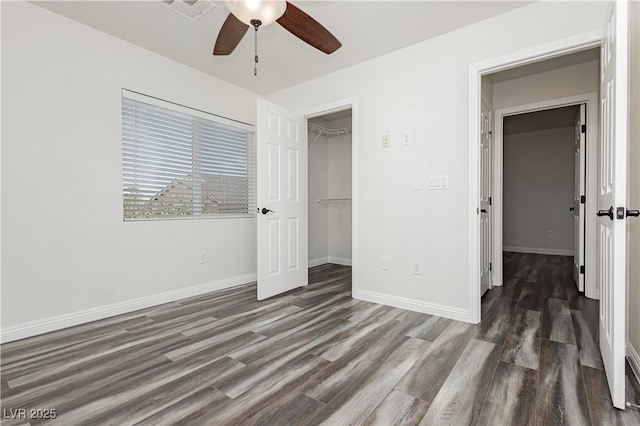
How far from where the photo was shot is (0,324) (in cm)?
225

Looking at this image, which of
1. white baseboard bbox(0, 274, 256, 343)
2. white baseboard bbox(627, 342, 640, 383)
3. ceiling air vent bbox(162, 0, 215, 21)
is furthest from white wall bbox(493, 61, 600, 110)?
white baseboard bbox(0, 274, 256, 343)

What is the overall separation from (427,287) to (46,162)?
134 inches

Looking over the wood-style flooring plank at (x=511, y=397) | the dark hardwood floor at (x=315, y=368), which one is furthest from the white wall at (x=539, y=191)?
the wood-style flooring plank at (x=511, y=397)

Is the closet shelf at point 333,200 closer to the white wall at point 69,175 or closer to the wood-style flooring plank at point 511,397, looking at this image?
the white wall at point 69,175

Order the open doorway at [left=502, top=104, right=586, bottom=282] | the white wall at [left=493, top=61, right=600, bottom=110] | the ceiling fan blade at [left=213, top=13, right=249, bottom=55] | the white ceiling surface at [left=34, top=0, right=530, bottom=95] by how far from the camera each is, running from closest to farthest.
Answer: the ceiling fan blade at [left=213, top=13, right=249, bottom=55] < the white ceiling surface at [left=34, top=0, right=530, bottom=95] < the white wall at [left=493, top=61, right=600, bottom=110] < the open doorway at [left=502, top=104, right=586, bottom=282]

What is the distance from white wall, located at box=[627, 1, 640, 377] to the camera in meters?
1.79

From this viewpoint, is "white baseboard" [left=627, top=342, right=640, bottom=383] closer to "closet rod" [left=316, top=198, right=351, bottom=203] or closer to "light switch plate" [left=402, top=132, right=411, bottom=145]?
"light switch plate" [left=402, top=132, right=411, bottom=145]

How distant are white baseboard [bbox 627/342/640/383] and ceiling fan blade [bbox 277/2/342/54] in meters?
2.63

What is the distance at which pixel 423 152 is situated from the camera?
2.92 metres

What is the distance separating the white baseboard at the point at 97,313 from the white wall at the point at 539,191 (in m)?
6.16

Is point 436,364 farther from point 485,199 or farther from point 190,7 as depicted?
point 190,7

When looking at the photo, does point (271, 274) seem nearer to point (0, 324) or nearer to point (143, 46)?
point (0, 324)

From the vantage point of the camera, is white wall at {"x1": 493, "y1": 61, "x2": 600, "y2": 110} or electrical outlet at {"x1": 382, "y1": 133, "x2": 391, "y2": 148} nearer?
electrical outlet at {"x1": 382, "y1": 133, "x2": 391, "y2": 148}

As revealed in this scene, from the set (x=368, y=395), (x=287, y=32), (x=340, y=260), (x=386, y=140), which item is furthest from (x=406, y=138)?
(x=340, y=260)
